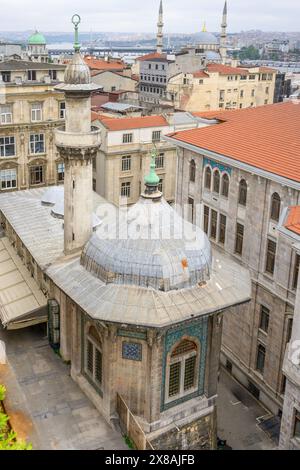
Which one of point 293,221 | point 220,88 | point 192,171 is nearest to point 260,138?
point 192,171

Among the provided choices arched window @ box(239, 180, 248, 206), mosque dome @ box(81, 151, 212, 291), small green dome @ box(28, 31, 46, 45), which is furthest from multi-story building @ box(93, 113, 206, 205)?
small green dome @ box(28, 31, 46, 45)

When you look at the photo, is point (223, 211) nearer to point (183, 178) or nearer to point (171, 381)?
point (183, 178)

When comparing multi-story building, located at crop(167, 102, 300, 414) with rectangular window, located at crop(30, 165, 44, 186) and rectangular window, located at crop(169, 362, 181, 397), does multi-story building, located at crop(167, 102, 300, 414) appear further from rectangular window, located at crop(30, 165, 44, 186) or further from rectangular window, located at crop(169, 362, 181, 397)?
rectangular window, located at crop(30, 165, 44, 186)

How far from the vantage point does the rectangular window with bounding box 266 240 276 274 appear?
32031mm

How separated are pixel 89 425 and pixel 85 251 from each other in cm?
806

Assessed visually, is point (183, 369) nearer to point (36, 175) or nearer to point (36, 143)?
point (36, 175)

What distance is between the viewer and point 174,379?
85.5 feet

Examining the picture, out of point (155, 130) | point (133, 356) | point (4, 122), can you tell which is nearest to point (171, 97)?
point (155, 130)

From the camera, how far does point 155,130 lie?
59.3 metres

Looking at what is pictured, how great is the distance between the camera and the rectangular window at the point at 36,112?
2119 inches

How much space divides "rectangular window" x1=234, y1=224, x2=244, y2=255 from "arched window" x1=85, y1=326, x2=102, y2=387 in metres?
12.5

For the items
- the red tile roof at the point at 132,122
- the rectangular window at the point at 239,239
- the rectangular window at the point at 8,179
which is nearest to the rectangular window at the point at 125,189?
the red tile roof at the point at 132,122

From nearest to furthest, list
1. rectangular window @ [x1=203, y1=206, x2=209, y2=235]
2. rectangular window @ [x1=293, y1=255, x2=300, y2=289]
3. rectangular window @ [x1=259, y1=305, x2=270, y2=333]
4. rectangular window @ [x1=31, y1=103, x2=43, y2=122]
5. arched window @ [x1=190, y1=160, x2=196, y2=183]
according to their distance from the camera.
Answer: rectangular window @ [x1=293, y1=255, x2=300, y2=289] < rectangular window @ [x1=259, y1=305, x2=270, y2=333] < rectangular window @ [x1=203, y1=206, x2=209, y2=235] < arched window @ [x1=190, y1=160, x2=196, y2=183] < rectangular window @ [x1=31, y1=103, x2=43, y2=122]

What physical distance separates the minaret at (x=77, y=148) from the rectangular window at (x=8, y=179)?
26.4 metres
